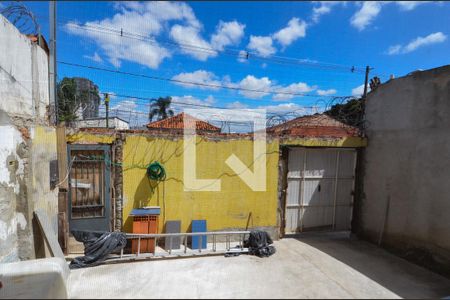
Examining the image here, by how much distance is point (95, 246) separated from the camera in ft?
16.1

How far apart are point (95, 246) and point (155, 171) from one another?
192 cm

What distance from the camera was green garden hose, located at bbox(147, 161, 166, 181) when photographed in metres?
5.62

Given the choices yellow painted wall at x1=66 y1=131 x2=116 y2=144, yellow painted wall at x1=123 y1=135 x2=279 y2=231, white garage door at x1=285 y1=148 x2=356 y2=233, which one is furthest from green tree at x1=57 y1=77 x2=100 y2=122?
white garage door at x1=285 y1=148 x2=356 y2=233

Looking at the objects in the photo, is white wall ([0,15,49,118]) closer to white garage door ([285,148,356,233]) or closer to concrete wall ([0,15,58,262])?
concrete wall ([0,15,58,262])

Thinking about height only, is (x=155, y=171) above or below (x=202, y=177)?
above

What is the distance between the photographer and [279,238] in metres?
6.47

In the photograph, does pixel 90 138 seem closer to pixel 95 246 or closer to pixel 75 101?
pixel 75 101

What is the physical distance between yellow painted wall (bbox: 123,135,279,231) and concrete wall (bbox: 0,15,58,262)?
1532mm

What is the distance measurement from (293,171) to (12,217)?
242 inches

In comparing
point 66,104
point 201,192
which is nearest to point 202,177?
point 201,192

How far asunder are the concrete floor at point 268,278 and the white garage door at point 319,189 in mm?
1302

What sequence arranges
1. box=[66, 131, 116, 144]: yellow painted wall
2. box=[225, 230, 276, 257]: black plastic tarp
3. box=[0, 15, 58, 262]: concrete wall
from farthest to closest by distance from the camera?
box=[225, 230, 276, 257]: black plastic tarp
box=[66, 131, 116, 144]: yellow painted wall
box=[0, 15, 58, 262]: concrete wall

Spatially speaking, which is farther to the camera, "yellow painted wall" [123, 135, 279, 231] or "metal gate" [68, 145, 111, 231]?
"yellow painted wall" [123, 135, 279, 231]

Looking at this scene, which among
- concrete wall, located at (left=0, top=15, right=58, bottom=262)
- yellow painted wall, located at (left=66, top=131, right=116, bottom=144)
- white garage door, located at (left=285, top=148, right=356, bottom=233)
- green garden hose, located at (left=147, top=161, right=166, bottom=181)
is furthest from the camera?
white garage door, located at (left=285, top=148, right=356, bottom=233)
